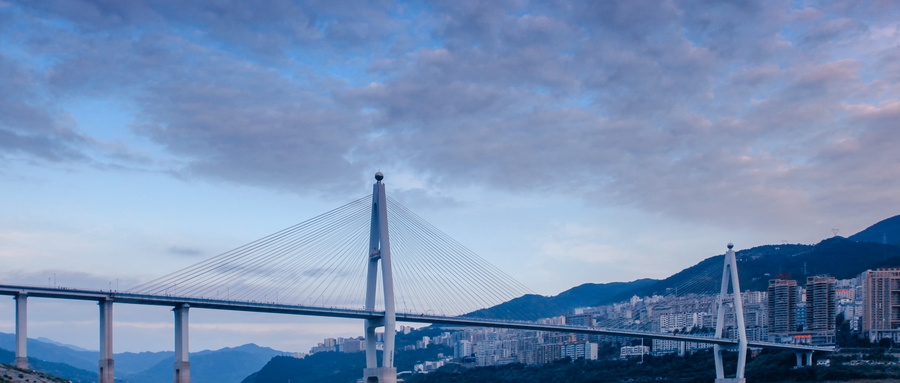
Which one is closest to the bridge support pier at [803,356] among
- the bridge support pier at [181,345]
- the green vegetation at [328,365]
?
the bridge support pier at [181,345]

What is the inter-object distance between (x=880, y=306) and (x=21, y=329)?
48200 millimetres

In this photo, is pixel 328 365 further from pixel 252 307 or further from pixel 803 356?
pixel 252 307

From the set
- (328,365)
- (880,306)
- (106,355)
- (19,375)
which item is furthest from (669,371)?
(328,365)

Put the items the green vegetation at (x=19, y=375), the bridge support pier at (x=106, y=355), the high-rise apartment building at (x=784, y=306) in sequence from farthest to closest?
the high-rise apartment building at (x=784, y=306) → the bridge support pier at (x=106, y=355) → the green vegetation at (x=19, y=375)

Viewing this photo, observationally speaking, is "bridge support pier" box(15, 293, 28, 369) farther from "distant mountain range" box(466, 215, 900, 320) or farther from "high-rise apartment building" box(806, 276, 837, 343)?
"high-rise apartment building" box(806, 276, 837, 343)

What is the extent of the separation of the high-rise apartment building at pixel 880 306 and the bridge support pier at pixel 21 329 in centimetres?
4617

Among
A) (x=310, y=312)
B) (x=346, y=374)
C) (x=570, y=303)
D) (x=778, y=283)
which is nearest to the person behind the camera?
(x=310, y=312)

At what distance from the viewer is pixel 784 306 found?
65.4 m

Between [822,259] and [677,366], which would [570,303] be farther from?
[677,366]

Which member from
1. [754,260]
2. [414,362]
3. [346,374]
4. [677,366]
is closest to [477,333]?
[414,362]

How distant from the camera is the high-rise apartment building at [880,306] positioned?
57281 mm

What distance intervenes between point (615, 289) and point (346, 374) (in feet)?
149

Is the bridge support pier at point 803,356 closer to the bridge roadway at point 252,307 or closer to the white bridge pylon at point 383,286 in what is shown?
the bridge roadway at point 252,307

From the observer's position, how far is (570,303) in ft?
374
